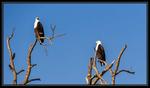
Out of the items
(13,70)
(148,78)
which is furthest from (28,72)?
(148,78)

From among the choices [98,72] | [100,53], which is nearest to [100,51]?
[100,53]

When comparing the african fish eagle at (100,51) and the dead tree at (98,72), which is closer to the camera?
the dead tree at (98,72)

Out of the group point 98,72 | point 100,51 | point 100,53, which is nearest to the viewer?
point 98,72

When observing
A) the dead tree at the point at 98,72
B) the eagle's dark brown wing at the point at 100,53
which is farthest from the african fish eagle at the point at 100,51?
the dead tree at the point at 98,72

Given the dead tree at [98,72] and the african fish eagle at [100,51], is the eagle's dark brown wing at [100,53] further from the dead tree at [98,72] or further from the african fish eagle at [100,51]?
the dead tree at [98,72]

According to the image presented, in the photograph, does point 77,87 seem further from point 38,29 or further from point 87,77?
point 38,29

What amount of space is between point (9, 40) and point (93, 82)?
1857 mm

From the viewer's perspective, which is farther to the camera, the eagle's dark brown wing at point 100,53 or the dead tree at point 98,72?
the eagle's dark brown wing at point 100,53

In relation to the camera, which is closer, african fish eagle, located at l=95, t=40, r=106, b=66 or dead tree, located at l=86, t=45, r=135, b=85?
dead tree, located at l=86, t=45, r=135, b=85

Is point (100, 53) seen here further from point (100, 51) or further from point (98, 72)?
point (98, 72)

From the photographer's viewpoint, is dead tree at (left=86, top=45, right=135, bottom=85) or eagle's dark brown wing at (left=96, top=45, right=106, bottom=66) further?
eagle's dark brown wing at (left=96, top=45, right=106, bottom=66)

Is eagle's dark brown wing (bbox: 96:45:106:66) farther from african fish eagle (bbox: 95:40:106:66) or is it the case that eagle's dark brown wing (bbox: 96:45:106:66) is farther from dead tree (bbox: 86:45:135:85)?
dead tree (bbox: 86:45:135:85)

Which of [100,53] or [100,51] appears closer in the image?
[100,53]

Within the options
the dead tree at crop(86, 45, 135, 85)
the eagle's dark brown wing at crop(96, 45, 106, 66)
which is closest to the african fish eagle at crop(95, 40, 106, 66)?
the eagle's dark brown wing at crop(96, 45, 106, 66)
